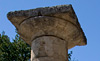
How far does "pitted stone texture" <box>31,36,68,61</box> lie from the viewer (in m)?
4.54

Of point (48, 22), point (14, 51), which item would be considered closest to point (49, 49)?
point (48, 22)

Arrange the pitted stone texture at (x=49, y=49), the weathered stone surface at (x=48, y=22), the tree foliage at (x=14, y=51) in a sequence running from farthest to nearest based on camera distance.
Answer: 1. the tree foliage at (x=14, y=51)
2. the weathered stone surface at (x=48, y=22)
3. the pitted stone texture at (x=49, y=49)

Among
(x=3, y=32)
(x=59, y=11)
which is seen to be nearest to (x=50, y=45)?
(x=59, y=11)

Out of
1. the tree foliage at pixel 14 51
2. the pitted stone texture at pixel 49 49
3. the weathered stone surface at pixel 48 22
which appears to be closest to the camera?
the pitted stone texture at pixel 49 49

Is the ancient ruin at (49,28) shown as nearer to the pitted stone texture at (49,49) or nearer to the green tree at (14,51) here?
the pitted stone texture at (49,49)

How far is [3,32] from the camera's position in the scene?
1708 centimetres

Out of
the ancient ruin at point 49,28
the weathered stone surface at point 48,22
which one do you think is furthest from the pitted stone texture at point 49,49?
the weathered stone surface at point 48,22

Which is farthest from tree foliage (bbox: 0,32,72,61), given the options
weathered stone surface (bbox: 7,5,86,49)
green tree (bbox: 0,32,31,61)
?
weathered stone surface (bbox: 7,5,86,49)

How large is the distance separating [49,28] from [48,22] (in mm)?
154

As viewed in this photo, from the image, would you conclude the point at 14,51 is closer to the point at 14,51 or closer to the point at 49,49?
the point at 14,51

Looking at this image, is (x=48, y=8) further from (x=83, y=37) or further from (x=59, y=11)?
(x=83, y=37)

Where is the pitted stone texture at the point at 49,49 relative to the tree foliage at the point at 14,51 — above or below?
below

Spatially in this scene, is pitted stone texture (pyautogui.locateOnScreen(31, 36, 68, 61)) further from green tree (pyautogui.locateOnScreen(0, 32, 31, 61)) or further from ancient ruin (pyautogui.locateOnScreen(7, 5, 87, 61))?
green tree (pyautogui.locateOnScreen(0, 32, 31, 61))

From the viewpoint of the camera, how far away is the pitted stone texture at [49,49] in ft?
14.9
